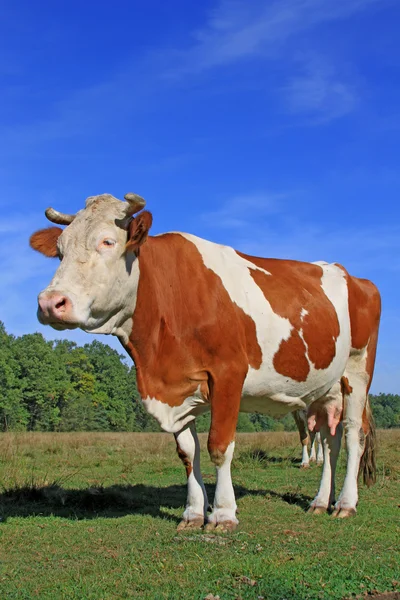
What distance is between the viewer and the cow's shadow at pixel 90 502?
779 cm

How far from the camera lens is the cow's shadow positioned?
7.79 meters

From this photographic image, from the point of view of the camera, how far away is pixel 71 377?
3533 inches

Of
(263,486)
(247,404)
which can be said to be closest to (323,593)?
(247,404)

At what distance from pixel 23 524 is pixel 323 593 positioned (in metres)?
3.99

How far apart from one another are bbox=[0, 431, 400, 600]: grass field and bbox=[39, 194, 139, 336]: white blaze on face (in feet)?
6.68

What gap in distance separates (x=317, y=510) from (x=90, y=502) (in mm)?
2815

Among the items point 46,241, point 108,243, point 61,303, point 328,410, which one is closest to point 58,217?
point 46,241

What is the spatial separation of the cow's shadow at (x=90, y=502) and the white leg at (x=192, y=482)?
1.57ft

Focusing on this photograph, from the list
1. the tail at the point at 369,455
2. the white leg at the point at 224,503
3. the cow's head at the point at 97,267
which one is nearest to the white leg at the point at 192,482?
the white leg at the point at 224,503

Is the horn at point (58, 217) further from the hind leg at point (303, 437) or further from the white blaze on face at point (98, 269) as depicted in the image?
the hind leg at point (303, 437)

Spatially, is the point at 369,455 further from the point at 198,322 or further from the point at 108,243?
the point at 108,243

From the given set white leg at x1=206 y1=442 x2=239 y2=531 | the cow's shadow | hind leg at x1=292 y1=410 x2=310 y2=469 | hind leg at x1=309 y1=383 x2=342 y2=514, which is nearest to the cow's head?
white leg at x1=206 y1=442 x2=239 y2=531

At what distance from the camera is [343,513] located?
7664mm

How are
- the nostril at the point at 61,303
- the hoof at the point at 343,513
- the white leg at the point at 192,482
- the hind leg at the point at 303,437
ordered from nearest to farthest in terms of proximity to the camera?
the nostril at the point at 61,303, the white leg at the point at 192,482, the hoof at the point at 343,513, the hind leg at the point at 303,437
